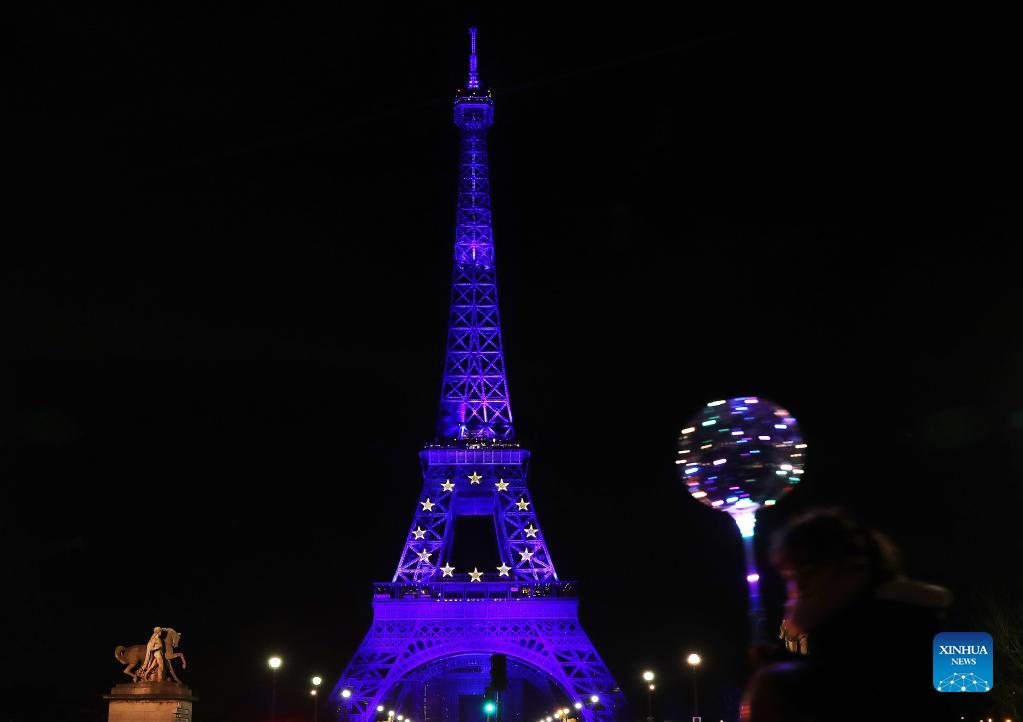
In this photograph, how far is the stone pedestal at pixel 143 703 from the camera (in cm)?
3984

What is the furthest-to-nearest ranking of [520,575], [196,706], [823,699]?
1. [196,706]
2. [520,575]
3. [823,699]

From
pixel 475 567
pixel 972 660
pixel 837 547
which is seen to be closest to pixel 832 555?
pixel 837 547

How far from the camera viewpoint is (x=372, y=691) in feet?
226

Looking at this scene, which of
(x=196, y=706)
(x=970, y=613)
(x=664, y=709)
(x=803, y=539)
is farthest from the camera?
(x=664, y=709)

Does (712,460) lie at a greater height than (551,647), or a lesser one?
lesser

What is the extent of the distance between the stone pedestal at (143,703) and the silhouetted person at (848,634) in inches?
1544

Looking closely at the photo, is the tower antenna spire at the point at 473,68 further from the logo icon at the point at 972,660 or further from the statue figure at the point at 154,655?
the logo icon at the point at 972,660

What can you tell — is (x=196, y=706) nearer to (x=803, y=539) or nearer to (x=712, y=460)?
(x=712, y=460)

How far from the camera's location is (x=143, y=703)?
39969 mm

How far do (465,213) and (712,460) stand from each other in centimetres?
7487

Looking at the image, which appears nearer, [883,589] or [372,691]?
[883,589]

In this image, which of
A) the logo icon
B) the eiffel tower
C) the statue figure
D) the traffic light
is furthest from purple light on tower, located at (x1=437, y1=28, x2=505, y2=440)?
the logo icon

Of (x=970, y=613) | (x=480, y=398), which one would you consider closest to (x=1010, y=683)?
(x=970, y=613)

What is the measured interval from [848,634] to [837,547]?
0.78 ft
